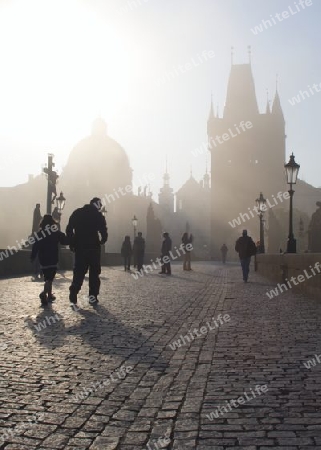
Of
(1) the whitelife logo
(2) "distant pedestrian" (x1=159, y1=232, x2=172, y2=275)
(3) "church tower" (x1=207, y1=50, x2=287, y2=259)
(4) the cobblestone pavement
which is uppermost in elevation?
(3) "church tower" (x1=207, y1=50, x2=287, y2=259)

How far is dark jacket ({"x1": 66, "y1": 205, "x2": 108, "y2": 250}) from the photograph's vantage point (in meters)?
9.88

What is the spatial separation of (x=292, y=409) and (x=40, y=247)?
7160 millimetres

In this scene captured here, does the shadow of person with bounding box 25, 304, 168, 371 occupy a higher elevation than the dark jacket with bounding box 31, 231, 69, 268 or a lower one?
lower

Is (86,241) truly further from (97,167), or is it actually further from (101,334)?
(97,167)

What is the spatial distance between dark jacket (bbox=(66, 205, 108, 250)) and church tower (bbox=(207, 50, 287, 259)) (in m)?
66.6

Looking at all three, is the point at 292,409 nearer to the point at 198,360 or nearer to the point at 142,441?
the point at 142,441

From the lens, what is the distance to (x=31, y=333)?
6.47 meters

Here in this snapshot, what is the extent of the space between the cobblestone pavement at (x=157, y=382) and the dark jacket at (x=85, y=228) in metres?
1.85

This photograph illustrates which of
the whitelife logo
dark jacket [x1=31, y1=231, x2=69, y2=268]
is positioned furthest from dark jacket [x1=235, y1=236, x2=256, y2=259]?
dark jacket [x1=31, y1=231, x2=69, y2=268]

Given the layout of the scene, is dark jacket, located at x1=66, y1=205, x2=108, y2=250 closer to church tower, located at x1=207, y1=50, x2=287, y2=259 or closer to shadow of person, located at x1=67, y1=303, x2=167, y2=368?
shadow of person, located at x1=67, y1=303, x2=167, y2=368

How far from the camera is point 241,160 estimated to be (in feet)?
263

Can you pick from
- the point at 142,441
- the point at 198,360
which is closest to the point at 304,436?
the point at 142,441

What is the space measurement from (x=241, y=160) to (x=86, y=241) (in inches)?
2846

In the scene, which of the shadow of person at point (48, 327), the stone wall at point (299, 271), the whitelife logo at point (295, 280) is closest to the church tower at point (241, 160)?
the stone wall at point (299, 271)
